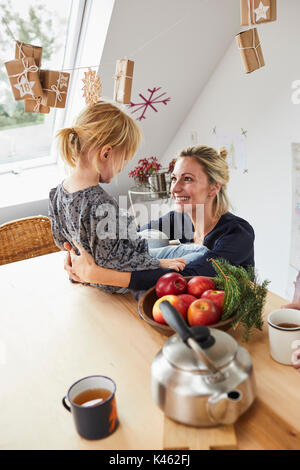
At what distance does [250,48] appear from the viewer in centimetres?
132

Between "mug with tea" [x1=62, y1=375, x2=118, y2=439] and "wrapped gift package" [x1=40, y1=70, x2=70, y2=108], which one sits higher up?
"wrapped gift package" [x1=40, y1=70, x2=70, y2=108]

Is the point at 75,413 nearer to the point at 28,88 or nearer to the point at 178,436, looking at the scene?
the point at 178,436

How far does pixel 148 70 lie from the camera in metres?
2.40

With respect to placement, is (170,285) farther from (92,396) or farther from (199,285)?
(92,396)

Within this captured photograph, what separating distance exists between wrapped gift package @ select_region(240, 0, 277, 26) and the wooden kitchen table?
83cm

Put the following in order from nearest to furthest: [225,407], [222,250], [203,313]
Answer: [225,407]
[203,313]
[222,250]

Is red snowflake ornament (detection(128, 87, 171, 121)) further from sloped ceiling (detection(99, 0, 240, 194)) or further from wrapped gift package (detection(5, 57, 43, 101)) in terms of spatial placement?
wrapped gift package (detection(5, 57, 43, 101))

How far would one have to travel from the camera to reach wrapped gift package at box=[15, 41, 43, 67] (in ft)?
4.43

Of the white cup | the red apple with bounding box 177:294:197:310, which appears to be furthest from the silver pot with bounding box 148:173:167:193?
the white cup

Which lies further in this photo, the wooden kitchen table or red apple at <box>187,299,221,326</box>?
red apple at <box>187,299,221,326</box>

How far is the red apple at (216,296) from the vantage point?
1.07 m

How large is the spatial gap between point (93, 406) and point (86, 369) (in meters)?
0.25

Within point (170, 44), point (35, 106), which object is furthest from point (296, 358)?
point (170, 44)

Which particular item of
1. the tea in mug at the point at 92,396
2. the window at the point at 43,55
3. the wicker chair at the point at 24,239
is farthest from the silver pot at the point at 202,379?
the window at the point at 43,55
